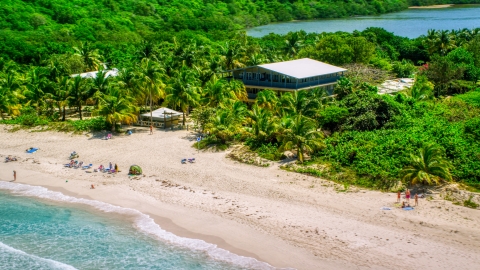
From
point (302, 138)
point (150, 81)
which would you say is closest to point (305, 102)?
point (302, 138)

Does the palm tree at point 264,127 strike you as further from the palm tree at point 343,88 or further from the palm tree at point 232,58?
the palm tree at point 232,58

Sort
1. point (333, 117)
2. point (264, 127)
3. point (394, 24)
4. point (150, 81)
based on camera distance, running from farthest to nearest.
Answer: point (394, 24) → point (150, 81) → point (333, 117) → point (264, 127)

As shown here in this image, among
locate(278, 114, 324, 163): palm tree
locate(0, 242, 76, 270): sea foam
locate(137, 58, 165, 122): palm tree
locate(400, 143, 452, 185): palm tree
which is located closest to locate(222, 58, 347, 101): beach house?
locate(137, 58, 165, 122): palm tree

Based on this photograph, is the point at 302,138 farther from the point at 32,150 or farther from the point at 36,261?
the point at 32,150

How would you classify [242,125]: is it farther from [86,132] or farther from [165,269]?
[165,269]

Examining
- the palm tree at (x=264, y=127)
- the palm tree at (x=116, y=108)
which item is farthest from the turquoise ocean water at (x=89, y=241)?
the palm tree at (x=264, y=127)

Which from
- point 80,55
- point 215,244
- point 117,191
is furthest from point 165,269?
point 80,55

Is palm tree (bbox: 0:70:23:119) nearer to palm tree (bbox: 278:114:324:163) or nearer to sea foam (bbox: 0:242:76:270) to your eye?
sea foam (bbox: 0:242:76:270)
